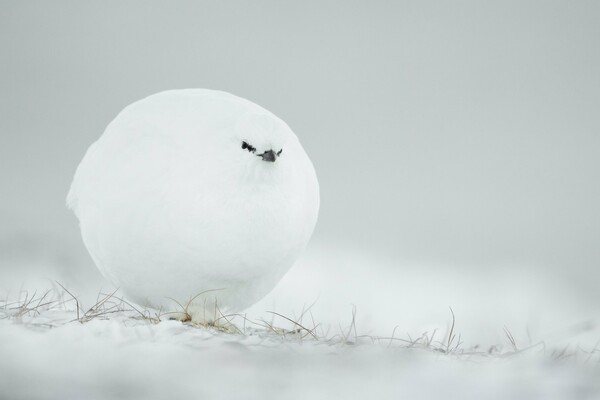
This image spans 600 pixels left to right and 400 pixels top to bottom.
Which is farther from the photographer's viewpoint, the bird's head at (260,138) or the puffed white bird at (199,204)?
the puffed white bird at (199,204)

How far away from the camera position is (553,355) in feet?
10.4

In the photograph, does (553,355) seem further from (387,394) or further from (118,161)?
(118,161)

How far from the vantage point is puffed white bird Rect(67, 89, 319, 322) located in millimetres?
4016

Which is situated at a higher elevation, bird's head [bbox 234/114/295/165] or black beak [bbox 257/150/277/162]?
bird's head [bbox 234/114/295/165]

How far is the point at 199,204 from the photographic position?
400 cm

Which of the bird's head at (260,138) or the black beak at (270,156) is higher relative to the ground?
the bird's head at (260,138)

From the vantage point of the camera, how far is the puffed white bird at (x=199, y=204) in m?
4.02

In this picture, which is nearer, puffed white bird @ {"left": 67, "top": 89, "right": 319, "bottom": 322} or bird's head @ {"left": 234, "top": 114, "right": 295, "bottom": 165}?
bird's head @ {"left": 234, "top": 114, "right": 295, "bottom": 165}

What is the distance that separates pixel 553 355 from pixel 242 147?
2.12 m

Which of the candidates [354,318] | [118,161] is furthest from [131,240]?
[354,318]

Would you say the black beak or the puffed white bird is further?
the puffed white bird

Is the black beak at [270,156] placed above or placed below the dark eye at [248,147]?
below

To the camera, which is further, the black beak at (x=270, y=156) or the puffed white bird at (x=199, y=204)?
the puffed white bird at (x=199, y=204)

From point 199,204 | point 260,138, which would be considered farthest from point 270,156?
point 199,204
